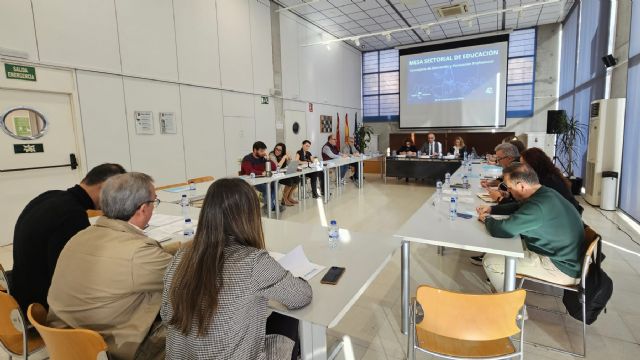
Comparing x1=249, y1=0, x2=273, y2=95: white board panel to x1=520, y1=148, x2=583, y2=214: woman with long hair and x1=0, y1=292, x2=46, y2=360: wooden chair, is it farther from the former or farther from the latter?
x1=0, y1=292, x2=46, y2=360: wooden chair

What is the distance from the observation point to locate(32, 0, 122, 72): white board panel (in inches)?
168

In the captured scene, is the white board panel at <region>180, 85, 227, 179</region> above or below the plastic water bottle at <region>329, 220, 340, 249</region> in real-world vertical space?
above

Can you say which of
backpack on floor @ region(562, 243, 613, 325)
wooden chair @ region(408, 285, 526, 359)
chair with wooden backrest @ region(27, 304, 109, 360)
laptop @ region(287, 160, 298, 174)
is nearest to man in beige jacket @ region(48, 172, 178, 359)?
chair with wooden backrest @ region(27, 304, 109, 360)

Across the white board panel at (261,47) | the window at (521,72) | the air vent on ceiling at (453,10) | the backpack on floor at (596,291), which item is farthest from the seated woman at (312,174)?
the window at (521,72)

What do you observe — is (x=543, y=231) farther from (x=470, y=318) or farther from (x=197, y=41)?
(x=197, y=41)

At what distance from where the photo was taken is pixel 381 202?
22.0ft

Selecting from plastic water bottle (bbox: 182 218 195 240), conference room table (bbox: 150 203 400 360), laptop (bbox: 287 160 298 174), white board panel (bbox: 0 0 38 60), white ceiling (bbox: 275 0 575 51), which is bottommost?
conference room table (bbox: 150 203 400 360)

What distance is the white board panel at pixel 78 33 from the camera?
427cm

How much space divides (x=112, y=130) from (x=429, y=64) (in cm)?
916

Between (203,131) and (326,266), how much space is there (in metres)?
5.57

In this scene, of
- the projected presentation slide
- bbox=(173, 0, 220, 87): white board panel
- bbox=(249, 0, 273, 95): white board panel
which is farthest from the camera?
the projected presentation slide

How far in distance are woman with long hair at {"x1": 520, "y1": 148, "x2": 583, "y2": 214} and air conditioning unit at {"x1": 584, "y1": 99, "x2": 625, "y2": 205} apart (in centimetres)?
344

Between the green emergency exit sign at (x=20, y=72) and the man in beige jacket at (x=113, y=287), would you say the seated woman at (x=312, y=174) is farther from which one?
the man in beige jacket at (x=113, y=287)

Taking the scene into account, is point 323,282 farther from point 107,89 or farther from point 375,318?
point 107,89
